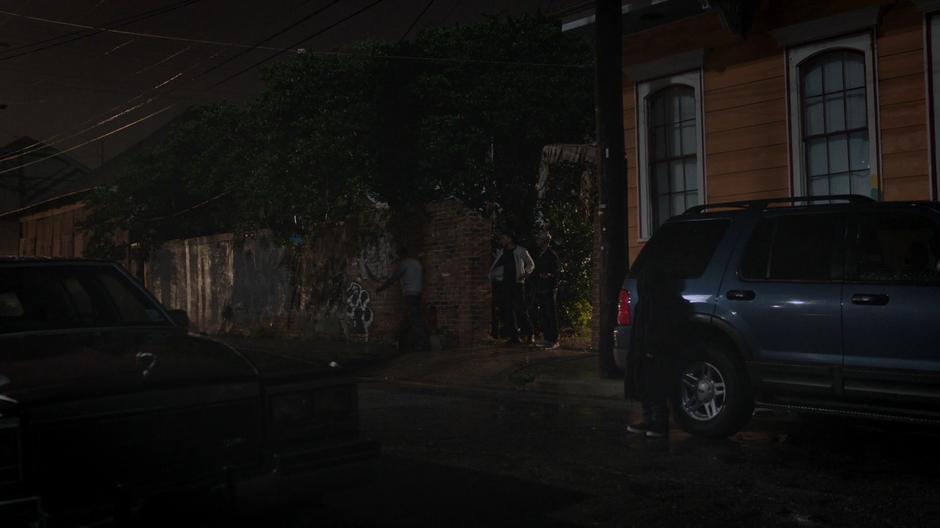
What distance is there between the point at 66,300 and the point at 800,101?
397 inches

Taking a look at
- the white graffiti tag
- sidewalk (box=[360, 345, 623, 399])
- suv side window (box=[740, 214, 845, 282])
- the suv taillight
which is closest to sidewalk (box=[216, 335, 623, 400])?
sidewalk (box=[360, 345, 623, 399])

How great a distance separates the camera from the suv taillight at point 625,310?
27.4 feet

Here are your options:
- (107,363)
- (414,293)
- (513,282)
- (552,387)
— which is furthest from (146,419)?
(414,293)

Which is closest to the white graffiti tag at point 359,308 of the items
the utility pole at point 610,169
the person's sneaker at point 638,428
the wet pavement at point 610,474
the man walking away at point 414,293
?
the man walking away at point 414,293

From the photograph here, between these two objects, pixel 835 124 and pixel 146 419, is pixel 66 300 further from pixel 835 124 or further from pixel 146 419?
pixel 835 124

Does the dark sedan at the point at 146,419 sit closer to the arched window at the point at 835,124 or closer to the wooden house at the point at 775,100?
the wooden house at the point at 775,100

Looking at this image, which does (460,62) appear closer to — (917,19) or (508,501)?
(917,19)

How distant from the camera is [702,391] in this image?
25.1 feet

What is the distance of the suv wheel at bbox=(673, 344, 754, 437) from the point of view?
741cm

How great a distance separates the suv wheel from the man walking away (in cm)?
825

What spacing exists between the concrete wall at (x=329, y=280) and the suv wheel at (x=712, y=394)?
8.19 m

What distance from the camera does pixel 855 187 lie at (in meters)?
12.1

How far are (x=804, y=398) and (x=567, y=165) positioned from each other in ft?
30.8

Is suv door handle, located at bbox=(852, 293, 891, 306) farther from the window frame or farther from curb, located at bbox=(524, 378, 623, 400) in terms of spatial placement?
the window frame
